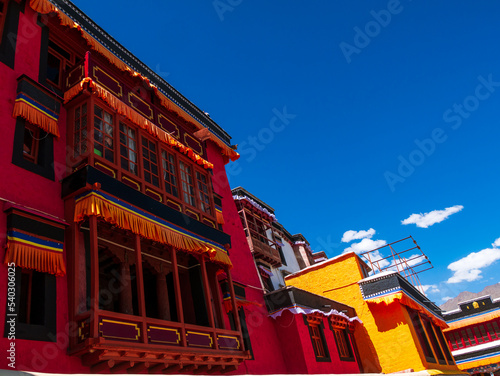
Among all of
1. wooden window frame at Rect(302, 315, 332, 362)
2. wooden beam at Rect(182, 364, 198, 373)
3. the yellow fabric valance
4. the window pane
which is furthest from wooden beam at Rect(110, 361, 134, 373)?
the yellow fabric valance

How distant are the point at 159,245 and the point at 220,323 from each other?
2479mm

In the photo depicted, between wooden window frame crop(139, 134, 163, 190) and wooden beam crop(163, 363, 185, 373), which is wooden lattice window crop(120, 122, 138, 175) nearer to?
wooden window frame crop(139, 134, 163, 190)

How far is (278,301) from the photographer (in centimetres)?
1366

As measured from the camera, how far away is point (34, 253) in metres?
6.32

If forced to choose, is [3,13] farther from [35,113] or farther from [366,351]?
[366,351]

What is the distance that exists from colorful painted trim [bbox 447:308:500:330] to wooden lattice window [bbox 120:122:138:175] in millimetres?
29333

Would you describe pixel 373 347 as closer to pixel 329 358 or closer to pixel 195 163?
pixel 329 358

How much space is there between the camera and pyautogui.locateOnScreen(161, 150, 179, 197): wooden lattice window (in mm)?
9695

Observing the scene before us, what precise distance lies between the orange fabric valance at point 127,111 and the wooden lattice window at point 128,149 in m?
0.26

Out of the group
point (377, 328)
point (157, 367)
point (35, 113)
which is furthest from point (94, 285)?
point (377, 328)

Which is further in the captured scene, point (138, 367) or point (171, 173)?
point (171, 173)

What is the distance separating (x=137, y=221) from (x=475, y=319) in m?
30.0

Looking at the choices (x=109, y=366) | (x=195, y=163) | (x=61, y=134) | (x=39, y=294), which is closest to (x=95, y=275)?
(x=39, y=294)

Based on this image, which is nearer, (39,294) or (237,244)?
(39,294)
